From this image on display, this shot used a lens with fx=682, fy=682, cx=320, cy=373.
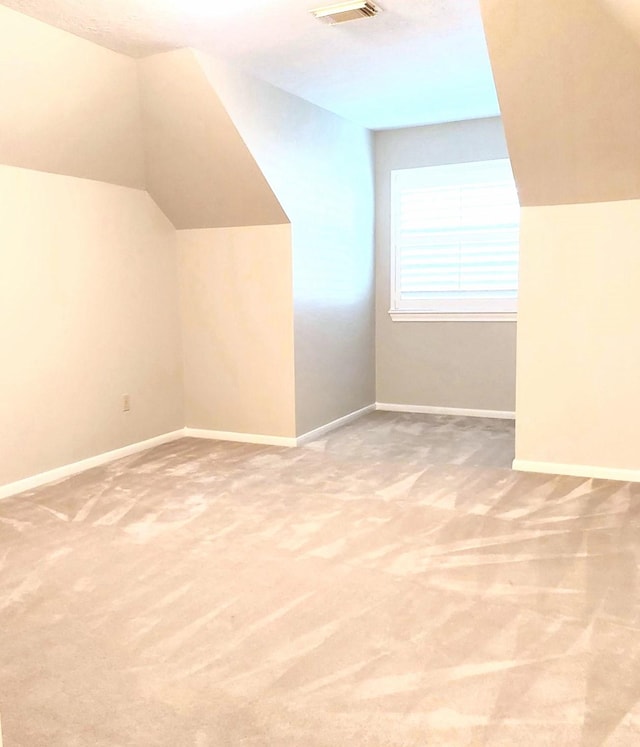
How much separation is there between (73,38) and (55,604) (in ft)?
9.12

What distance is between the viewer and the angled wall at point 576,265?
131 inches

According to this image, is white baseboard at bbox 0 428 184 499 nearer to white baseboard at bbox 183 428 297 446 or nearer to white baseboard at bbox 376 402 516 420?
white baseboard at bbox 183 428 297 446

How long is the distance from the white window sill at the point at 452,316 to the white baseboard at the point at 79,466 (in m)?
2.20

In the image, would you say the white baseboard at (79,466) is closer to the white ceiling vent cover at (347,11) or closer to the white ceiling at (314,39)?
the white ceiling at (314,39)

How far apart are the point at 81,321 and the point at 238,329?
1166 millimetres

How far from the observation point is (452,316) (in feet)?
19.4

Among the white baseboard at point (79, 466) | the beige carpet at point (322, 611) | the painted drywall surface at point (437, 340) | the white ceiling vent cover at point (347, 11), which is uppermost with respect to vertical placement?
the white ceiling vent cover at point (347, 11)

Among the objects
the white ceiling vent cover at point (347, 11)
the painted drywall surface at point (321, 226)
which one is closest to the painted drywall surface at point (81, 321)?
the painted drywall surface at point (321, 226)

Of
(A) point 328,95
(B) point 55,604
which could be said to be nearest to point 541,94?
(A) point 328,95

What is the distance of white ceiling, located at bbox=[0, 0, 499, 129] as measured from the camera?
3.22 meters

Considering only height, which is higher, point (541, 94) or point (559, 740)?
point (541, 94)

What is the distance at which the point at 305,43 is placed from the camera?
3705mm

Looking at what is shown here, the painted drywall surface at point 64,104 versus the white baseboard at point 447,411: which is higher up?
the painted drywall surface at point 64,104

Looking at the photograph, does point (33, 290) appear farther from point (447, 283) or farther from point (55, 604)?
point (447, 283)
